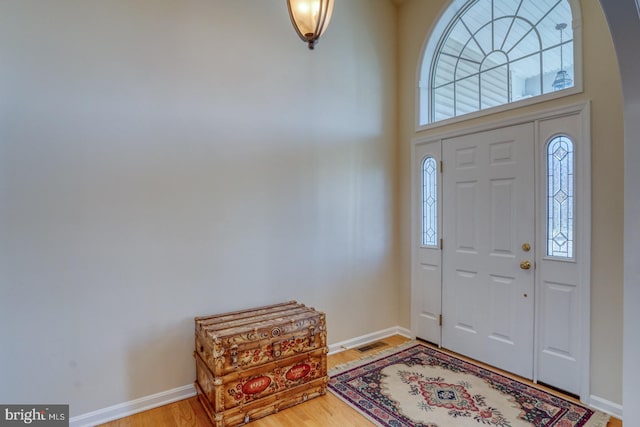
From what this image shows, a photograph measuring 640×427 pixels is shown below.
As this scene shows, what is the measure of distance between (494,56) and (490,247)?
1677 millimetres

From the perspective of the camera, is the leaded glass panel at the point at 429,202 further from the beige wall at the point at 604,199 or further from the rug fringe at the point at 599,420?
the rug fringe at the point at 599,420

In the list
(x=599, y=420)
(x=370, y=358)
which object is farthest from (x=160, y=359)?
(x=599, y=420)

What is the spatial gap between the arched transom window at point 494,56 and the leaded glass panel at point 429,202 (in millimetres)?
491

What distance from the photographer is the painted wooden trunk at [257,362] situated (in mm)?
2076

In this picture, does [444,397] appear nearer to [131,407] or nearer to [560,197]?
[560,197]

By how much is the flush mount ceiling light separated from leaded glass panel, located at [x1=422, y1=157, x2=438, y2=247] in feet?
6.86

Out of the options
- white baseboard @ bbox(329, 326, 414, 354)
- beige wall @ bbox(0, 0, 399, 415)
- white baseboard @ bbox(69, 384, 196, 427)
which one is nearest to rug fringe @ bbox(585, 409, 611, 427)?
white baseboard @ bbox(329, 326, 414, 354)

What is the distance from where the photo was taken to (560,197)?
8.14 ft

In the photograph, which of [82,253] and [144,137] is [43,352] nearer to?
[82,253]

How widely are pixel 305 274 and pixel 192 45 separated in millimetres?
2032

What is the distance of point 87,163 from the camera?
2.10 meters

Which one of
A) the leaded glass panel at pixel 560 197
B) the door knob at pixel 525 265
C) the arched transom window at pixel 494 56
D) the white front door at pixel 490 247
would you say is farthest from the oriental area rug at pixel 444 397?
the arched transom window at pixel 494 56

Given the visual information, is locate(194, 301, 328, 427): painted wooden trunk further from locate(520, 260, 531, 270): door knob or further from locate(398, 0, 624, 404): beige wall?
locate(398, 0, 624, 404): beige wall

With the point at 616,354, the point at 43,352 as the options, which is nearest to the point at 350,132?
the point at 616,354
